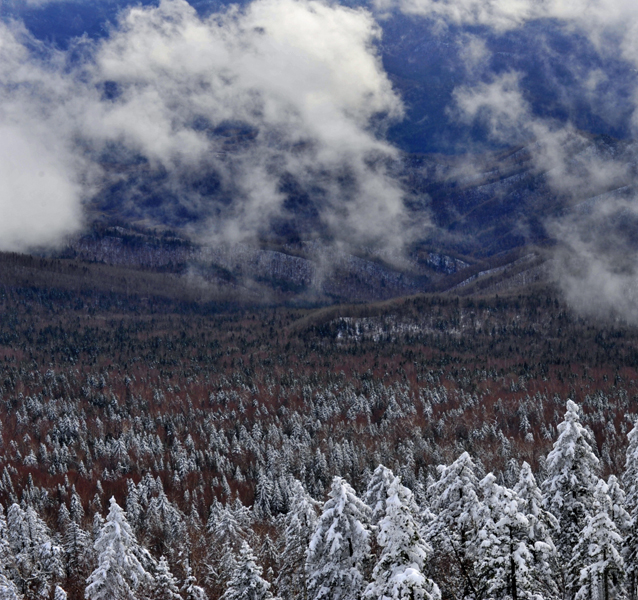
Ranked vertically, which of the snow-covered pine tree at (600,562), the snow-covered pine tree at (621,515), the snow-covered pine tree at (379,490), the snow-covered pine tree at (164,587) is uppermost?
the snow-covered pine tree at (379,490)

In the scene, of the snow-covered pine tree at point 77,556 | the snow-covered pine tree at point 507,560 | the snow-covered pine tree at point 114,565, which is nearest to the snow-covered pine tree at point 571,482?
the snow-covered pine tree at point 507,560

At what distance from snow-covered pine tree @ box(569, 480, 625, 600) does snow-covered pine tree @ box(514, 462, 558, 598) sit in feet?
5.50

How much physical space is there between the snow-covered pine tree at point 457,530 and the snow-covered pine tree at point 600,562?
18.4 ft

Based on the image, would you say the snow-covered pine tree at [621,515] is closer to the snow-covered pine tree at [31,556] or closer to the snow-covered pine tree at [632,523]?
the snow-covered pine tree at [632,523]

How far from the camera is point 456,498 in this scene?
35.2m

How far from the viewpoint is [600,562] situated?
30922 mm

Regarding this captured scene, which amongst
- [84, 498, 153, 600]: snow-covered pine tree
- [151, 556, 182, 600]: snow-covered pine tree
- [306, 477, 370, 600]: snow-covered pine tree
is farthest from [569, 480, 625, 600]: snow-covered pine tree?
[151, 556, 182, 600]: snow-covered pine tree

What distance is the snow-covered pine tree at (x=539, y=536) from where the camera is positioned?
31438 millimetres

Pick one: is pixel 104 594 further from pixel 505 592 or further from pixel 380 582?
pixel 505 592

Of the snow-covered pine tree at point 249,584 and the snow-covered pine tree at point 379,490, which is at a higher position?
the snow-covered pine tree at point 379,490

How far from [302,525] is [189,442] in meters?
163

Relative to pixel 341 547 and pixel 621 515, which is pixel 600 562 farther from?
pixel 341 547

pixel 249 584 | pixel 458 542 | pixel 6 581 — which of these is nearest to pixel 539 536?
pixel 458 542

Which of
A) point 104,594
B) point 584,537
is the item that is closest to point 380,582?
point 584,537
